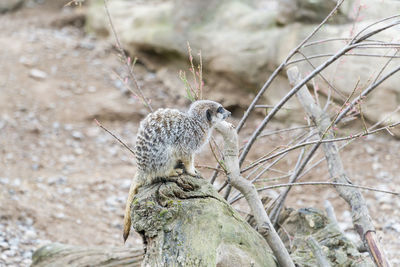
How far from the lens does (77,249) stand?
303 centimetres

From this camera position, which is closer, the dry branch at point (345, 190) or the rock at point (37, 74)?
the dry branch at point (345, 190)

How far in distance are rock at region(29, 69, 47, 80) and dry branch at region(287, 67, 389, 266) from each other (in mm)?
4259

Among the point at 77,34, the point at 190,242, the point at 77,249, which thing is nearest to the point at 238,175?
the point at 190,242

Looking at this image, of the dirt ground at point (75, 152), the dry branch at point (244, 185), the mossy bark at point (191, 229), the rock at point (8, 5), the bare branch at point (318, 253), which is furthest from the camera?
the rock at point (8, 5)

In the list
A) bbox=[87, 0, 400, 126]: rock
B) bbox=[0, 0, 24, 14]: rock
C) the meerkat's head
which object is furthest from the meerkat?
bbox=[0, 0, 24, 14]: rock

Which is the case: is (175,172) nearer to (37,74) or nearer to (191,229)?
(191,229)

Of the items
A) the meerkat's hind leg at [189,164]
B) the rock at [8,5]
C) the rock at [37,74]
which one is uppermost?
the meerkat's hind leg at [189,164]

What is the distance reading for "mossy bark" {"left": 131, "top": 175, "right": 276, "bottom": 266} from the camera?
74.8 inches

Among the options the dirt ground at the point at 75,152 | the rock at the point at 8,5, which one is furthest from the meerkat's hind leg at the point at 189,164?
the rock at the point at 8,5

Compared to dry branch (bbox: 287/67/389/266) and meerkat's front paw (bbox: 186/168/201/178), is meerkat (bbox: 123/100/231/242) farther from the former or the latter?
dry branch (bbox: 287/67/389/266)

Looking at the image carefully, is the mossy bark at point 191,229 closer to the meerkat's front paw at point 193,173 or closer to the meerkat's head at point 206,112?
the meerkat's front paw at point 193,173

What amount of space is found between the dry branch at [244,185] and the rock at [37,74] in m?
4.84

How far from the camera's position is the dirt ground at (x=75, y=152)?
3.85 meters

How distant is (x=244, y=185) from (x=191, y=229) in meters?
0.33
